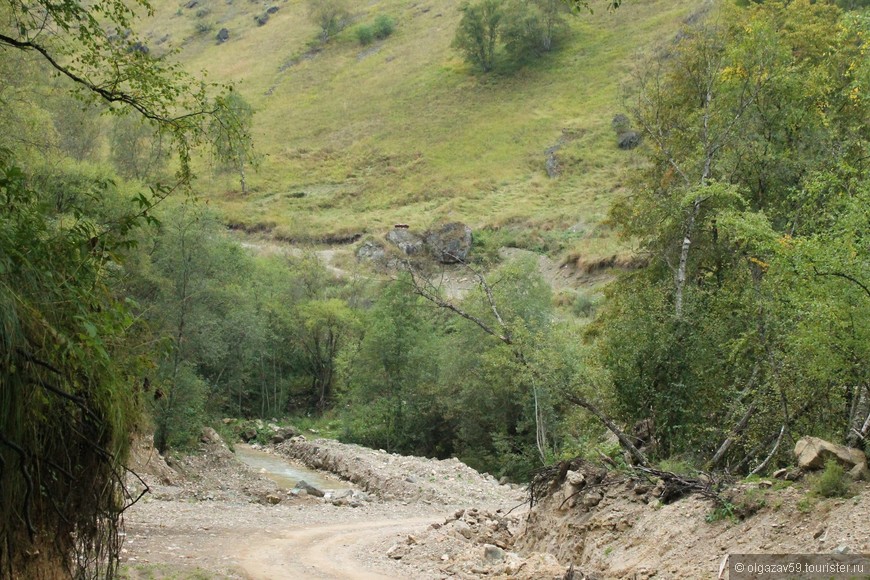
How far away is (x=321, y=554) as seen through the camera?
44.5 feet

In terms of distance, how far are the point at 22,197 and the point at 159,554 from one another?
8.37 metres

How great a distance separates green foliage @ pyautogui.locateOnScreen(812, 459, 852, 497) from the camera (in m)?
7.75

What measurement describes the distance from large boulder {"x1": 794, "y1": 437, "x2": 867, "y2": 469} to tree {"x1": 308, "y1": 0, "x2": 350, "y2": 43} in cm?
12907

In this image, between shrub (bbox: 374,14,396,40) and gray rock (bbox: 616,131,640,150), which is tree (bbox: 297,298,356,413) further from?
shrub (bbox: 374,14,396,40)

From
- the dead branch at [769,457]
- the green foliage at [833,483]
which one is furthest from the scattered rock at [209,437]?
the green foliage at [833,483]

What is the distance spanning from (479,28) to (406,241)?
49.3 m


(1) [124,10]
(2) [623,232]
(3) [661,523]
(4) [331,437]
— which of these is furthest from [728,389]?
(4) [331,437]

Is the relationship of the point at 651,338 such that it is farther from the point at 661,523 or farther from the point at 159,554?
the point at 159,554

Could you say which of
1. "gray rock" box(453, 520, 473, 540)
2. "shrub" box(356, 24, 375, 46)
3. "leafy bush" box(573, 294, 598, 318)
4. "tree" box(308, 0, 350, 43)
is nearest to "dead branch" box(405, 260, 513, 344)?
"gray rock" box(453, 520, 473, 540)

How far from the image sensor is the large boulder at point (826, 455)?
8216 millimetres

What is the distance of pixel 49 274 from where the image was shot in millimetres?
4645

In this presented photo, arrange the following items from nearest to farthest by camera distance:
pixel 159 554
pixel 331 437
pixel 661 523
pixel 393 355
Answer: pixel 661 523 → pixel 159 554 → pixel 393 355 → pixel 331 437

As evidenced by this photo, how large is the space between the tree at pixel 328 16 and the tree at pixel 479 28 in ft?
117

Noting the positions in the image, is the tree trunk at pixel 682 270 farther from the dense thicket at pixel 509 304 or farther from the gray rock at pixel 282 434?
the gray rock at pixel 282 434
